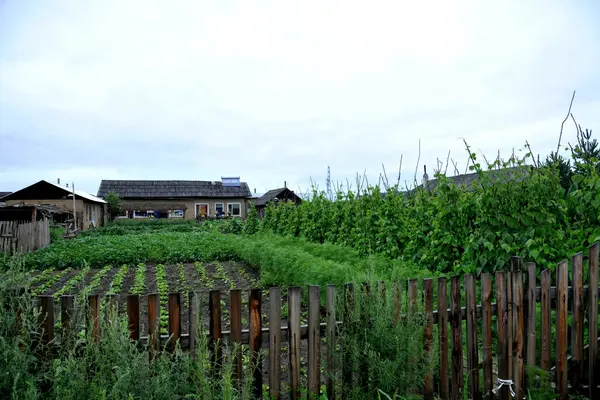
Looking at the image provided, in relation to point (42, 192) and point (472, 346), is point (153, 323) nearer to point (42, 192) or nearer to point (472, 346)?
point (472, 346)

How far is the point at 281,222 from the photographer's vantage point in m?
16.9

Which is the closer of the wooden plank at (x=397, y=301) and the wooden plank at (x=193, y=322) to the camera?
the wooden plank at (x=193, y=322)

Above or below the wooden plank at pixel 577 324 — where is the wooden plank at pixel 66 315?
above

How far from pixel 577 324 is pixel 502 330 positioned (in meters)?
0.79

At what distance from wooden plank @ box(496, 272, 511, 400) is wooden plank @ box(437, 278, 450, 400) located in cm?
52

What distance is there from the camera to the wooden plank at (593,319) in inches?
143

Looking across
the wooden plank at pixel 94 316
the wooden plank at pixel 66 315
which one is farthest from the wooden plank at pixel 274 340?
the wooden plank at pixel 66 315

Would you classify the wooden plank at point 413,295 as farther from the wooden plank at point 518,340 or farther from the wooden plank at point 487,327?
the wooden plank at point 518,340

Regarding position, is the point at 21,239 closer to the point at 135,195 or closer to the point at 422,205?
the point at 422,205

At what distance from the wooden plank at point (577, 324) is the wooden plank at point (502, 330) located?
0.71 metres

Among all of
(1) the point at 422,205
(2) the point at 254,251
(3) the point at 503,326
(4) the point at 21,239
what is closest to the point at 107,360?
(3) the point at 503,326

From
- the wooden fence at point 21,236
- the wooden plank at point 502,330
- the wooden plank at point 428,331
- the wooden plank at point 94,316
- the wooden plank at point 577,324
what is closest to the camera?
the wooden plank at point 94,316

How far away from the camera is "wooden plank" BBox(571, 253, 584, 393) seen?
3.60 metres

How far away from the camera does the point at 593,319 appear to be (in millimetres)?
3666
